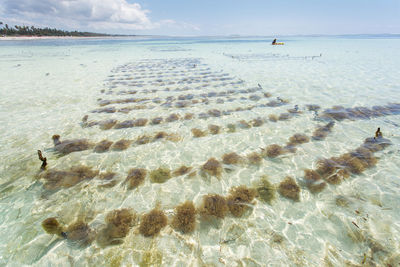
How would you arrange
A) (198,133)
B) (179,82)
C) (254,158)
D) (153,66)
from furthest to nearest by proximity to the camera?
(153,66) → (179,82) → (198,133) → (254,158)

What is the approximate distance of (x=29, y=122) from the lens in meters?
9.72

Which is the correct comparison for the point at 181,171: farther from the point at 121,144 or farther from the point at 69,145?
the point at 69,145

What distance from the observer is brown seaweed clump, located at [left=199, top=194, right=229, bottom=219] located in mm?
4809

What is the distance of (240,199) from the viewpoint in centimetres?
523

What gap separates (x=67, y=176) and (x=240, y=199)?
5.58 m

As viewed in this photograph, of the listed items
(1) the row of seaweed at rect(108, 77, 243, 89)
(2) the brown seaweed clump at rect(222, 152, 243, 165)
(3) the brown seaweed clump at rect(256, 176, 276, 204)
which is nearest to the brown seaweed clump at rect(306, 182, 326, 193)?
(3) the brown seaweed clump at rect(256, 176, 276, 204)

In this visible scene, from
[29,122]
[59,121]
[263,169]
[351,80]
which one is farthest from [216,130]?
[351,80]

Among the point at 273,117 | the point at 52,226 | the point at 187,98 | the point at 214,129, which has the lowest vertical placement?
the point at 52,226

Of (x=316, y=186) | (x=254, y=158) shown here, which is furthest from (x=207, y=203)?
(x=316, y=186)

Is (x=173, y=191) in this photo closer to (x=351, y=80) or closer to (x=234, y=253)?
(x=234, y=253)

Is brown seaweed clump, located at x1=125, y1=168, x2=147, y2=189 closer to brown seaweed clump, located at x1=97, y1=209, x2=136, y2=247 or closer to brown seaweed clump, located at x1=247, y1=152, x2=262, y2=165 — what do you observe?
brown seaweed clump, located at x1=97, y1=209, x2=136, y2=247

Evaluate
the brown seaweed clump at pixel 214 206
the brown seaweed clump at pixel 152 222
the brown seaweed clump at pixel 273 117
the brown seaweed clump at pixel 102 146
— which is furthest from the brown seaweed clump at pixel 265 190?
the brown seaweed clump at pixel 102 146

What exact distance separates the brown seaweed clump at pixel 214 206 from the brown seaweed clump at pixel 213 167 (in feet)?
3.24

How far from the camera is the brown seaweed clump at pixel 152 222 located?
4.36 m
